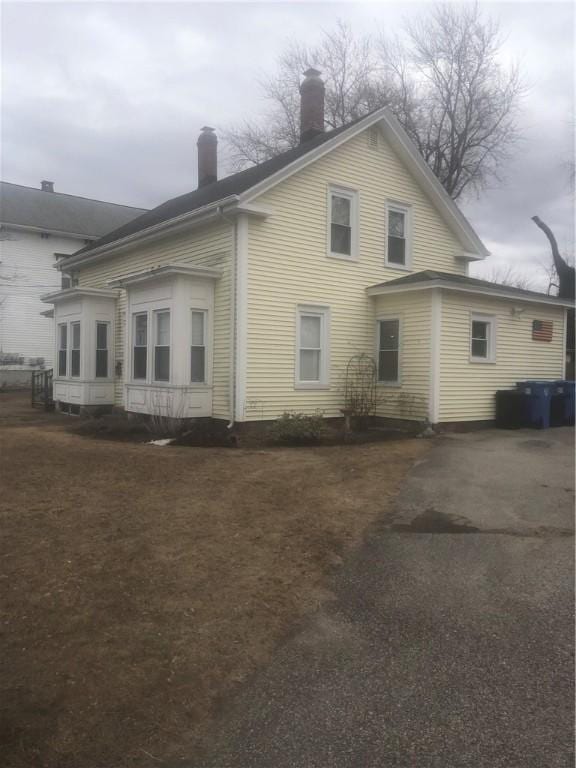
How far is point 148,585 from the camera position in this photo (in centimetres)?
477

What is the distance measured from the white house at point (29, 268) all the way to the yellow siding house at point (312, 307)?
1281cm

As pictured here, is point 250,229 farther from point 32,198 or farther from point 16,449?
point 32,198

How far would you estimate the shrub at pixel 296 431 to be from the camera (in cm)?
1171

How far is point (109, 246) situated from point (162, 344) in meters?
4.61

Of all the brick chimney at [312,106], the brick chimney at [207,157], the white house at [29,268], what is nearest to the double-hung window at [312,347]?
the brick chimney at [312,106]

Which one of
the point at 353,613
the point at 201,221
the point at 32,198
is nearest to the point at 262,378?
the point at 201,221

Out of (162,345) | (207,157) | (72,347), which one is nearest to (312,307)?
(162,345)

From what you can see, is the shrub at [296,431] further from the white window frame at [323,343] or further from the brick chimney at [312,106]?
the brick chimney at [312,106]

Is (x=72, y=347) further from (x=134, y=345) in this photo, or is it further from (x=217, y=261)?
(x=217, y=261)

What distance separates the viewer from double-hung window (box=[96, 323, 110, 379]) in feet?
53.7

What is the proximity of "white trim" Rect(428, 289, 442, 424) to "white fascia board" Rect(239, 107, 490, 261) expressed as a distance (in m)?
3.96

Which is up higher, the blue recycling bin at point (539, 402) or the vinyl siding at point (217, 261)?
the vinyl siding at point (217, 261)

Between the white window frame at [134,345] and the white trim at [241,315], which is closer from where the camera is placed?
the white trim at [241,315]

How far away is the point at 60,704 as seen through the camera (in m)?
3.25
